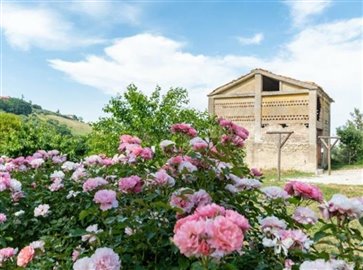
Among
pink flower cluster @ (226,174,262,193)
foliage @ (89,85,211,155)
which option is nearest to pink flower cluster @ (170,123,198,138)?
pink flower cluster @ (226,174,262,193)

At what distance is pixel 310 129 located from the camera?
54.7ft

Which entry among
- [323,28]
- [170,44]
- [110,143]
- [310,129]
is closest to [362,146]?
[310,129]

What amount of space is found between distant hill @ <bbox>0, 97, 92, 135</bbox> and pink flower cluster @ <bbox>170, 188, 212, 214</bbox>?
64.4 ft

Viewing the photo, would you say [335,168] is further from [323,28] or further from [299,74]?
[323,28]

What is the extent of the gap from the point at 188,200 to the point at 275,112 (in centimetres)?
1630

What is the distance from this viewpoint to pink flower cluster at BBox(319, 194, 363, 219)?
134cm

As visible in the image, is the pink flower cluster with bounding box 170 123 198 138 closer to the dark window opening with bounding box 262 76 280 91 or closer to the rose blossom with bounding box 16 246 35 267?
the rose blossom with bounding box 16 246 35 267

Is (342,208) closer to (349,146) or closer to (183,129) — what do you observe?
(183,129)

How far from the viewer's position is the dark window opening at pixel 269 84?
1783cm

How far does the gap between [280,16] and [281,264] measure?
531 centimetres

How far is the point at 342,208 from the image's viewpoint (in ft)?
4.42

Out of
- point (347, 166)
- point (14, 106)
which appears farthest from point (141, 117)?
point (14, 106)

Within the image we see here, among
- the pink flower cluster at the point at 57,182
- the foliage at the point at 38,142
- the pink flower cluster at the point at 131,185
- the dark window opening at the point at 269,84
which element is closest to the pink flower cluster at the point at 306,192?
the pink flower cluster at the point at 131,185

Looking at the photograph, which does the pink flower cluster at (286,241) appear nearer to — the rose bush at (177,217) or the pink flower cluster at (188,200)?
the rose bush at (177,217)
